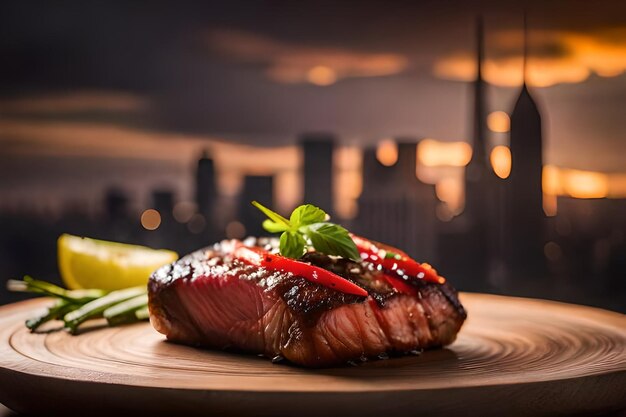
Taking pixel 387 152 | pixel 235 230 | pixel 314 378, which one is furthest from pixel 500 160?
pixel 314 378

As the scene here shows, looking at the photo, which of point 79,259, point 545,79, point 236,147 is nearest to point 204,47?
point 236,147

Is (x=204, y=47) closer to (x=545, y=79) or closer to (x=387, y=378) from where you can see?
(x=545, y=79)

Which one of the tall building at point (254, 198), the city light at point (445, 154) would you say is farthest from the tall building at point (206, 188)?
the city light at point (445, 154)

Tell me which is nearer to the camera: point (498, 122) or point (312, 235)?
point (312, 235)

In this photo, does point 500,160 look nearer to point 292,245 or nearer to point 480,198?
point 480,198

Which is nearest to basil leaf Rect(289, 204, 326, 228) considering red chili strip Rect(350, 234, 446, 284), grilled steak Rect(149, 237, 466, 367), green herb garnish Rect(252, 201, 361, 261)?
green herb garnish Rect(252, 201, 361, 261)

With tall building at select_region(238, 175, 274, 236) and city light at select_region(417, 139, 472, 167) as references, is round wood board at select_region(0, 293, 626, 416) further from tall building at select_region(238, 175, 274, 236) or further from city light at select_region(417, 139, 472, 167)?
city light at select_region(417, 139, 472, 167)
